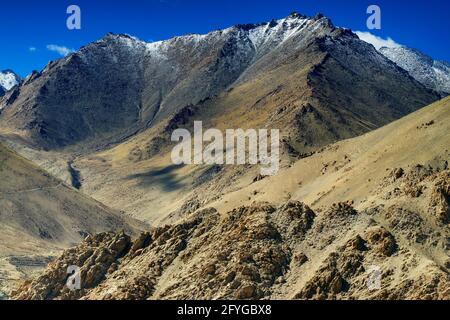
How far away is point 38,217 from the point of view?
157 metres

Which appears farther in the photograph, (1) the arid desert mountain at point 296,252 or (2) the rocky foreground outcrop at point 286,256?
(1) the arid desert mountain at point 296,252

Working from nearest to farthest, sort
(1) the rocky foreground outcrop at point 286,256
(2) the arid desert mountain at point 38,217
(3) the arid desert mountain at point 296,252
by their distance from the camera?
(1) the rocky foreground outcrop at point 286,256 → (3) the arid desert mountain at point 296,252 → (2) the arid desert mountain at point 38,217

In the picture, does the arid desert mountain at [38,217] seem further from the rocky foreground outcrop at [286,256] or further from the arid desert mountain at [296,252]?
the rocky foreground outcrop at [286,256]

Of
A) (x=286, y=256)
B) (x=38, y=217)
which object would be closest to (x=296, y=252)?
(x=286, y=256)

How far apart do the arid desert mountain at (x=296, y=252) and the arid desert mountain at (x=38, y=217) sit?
58.9 meters

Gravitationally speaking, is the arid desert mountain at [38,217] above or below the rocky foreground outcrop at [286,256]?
above

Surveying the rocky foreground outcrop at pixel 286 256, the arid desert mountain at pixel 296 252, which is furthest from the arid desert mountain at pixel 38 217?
the rocky foreground outcrop at pixel 286 256

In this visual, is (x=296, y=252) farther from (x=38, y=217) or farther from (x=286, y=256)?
(x=38, y=217)

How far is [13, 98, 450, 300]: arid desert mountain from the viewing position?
55.0 meters

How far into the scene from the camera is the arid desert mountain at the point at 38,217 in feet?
446

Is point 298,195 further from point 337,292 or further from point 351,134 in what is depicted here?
point 351,134

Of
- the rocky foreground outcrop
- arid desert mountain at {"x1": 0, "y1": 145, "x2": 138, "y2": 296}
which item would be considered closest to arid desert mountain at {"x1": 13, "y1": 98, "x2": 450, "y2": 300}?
the rocky foreground outcrop
